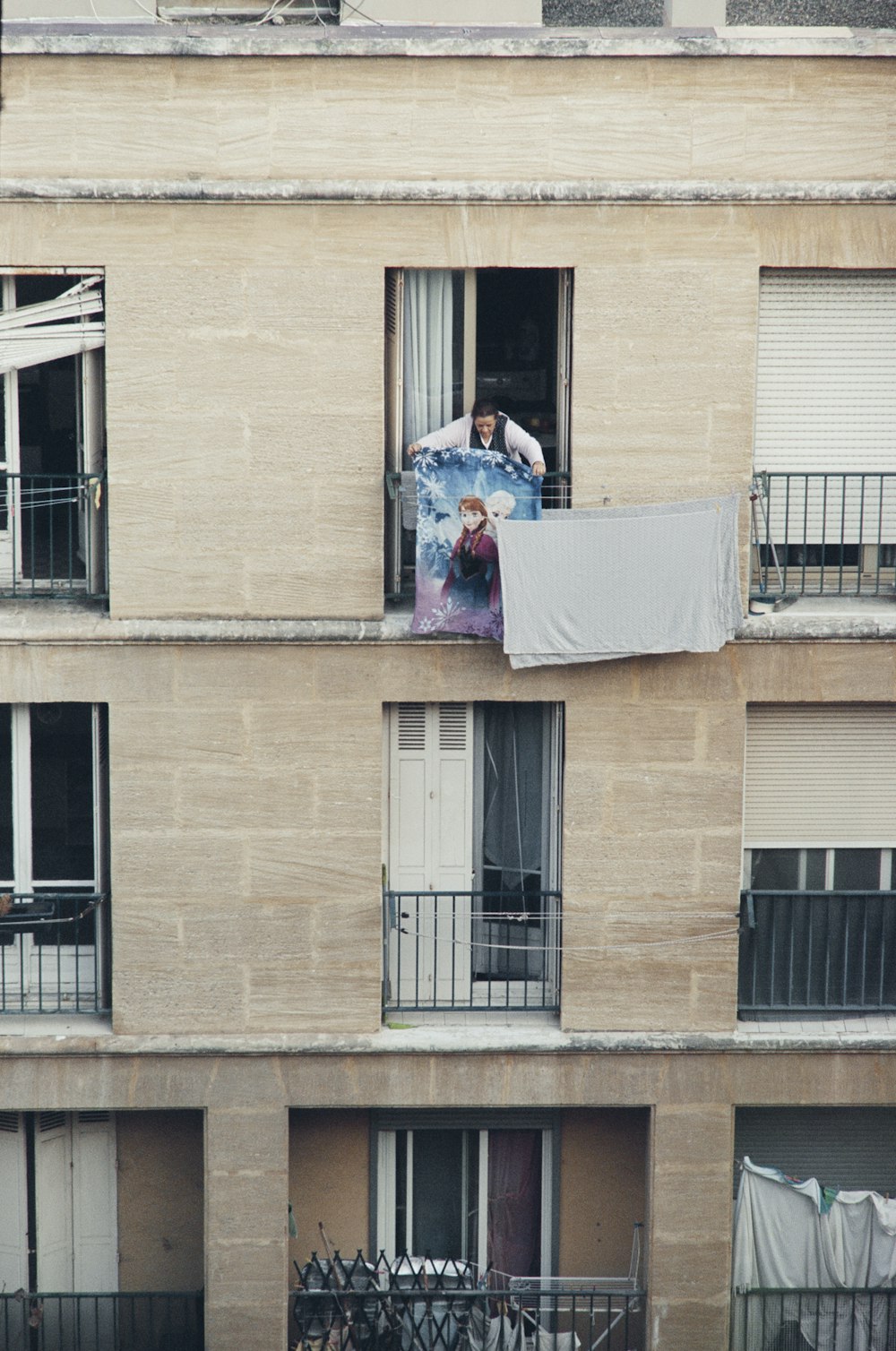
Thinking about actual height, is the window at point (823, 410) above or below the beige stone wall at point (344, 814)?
above

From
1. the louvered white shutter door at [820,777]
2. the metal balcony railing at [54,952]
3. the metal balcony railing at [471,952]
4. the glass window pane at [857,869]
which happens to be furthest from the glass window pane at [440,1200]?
the glass window pane at [857,869]

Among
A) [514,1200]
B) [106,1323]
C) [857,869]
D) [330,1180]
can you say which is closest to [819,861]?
[857,869]

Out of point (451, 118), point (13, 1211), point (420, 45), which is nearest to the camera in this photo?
point (420, 45)

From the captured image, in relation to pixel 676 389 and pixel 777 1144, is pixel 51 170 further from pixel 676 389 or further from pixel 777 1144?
pixel 777 1144

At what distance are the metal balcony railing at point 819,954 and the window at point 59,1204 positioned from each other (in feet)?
19.1

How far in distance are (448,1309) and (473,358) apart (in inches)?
314

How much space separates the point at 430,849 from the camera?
13.7 m

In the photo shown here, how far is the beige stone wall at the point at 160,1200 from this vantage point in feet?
46.0

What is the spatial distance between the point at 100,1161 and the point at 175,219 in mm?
8084

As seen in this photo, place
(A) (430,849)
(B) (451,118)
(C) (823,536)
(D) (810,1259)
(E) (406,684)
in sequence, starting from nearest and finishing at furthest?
(B) (451,118) < (E) (406,684) < (C) (823,536) < (A) (430,849) < (D) (810,1259)

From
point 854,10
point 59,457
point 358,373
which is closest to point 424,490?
point 358,373

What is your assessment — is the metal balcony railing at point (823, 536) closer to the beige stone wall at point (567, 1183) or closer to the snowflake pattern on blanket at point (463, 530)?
the snowflake pattern on blanket at point (463, 530)

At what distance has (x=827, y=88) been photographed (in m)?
12.4

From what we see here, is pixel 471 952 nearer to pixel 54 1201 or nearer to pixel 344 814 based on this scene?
pixel 344 814
